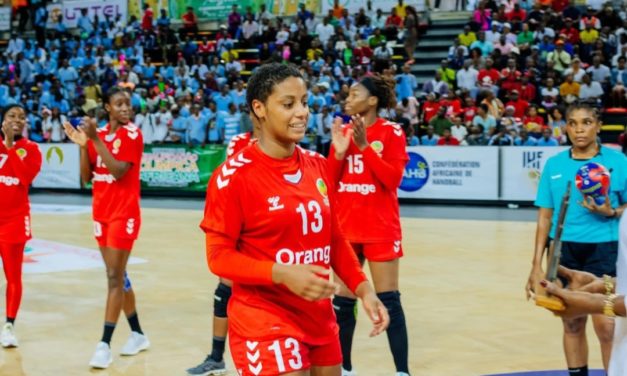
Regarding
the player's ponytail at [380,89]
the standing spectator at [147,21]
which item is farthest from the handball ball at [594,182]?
the standing spectator at [147,21]

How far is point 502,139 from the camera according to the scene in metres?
17.8

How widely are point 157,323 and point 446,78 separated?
49.8ft

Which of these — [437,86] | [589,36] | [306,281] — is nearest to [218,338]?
[306,281]

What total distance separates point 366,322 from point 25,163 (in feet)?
10.8

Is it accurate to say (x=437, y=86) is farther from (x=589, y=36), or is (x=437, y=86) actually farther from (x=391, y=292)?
(x=391, y=292)

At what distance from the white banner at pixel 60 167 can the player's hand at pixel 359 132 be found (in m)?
17.1

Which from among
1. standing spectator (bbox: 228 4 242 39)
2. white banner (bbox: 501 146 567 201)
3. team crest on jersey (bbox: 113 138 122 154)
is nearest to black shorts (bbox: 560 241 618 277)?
team crest on jersey (bbox: 113 138 122 154)

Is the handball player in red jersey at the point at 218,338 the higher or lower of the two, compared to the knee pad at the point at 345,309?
lower

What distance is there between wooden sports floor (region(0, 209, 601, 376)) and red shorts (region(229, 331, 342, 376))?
2.87 metres

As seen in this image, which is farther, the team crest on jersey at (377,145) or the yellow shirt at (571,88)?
the yellow shirt at (571,88)

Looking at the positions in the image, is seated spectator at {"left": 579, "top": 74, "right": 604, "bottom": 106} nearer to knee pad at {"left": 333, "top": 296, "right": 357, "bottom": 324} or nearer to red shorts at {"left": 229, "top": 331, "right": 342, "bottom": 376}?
knee pad at {"left": 333, "top": 296, "right": 357, "bottom": 324}

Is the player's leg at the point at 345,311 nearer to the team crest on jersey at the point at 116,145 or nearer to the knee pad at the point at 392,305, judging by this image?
the knee pad at the point at 392,305

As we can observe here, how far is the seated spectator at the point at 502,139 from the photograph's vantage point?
1777 cm

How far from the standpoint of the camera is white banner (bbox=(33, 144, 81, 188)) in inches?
871
